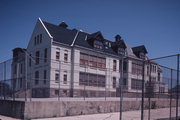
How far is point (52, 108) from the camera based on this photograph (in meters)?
13.2

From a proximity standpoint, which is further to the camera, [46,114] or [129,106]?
[129,106]

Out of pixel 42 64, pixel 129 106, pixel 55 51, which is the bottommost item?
pixel 129 106

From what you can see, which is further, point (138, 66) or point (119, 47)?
point (119, 47)

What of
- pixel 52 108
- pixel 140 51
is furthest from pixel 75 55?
pixel 140 51

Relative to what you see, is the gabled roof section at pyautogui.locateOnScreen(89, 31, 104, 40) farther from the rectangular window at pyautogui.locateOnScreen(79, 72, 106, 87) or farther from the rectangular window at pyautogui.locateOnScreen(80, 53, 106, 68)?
the rectangular window at pyautogui.locateOnScreen(79, 72, 106, 87)

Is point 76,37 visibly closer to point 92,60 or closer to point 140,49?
point 92,60

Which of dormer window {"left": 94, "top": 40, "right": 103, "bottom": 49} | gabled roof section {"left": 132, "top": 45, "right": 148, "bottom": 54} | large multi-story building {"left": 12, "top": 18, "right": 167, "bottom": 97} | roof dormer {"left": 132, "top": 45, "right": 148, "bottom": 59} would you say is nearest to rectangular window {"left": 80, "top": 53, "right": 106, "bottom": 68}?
large multi-story building {"left": 12, "top": 18, "right": 167, "bottom": 97}

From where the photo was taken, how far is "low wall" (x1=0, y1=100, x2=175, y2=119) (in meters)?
12.1

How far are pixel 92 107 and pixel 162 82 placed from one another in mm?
5686

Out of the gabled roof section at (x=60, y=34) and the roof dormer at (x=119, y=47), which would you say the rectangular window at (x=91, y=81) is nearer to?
the gabled roof section at (x=60, y=34)

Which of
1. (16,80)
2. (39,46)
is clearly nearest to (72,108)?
(16,80)

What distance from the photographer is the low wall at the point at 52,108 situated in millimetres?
12078

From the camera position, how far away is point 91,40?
3738 cm

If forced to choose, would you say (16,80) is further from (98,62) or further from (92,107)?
(98,62)
